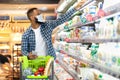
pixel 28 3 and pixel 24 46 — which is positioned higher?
pixel 28 3

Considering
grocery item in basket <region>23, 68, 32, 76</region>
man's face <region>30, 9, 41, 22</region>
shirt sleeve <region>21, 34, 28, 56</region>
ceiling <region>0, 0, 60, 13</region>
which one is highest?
ceiling <region>0, 0, 60, 13</region>

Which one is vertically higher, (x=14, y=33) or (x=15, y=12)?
(x=15, y=12)

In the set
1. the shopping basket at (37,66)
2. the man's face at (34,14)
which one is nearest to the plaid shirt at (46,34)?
the man's face at (34,14)

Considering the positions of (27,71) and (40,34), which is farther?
(40,34)

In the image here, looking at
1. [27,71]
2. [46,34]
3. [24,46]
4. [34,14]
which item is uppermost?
[34,14]

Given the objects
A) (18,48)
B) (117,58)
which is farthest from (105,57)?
(18,48)

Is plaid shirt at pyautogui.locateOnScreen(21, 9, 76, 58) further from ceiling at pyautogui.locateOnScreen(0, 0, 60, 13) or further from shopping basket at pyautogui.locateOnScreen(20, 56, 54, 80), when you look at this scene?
ceiling at pyautogui.locateOnScreen(0, 0, 60, 13)

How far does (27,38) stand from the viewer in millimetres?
4953

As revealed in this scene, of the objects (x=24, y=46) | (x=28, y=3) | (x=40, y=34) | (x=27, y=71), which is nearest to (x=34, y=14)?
(x=40, y=34)

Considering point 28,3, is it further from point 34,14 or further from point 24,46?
point 34,14

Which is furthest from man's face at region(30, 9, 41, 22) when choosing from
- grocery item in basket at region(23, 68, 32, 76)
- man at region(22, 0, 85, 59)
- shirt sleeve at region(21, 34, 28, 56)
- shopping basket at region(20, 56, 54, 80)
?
grocery item in basket at region(23, 68, 32, 76)

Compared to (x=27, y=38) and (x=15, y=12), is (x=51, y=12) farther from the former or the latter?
(x=27, y=38)

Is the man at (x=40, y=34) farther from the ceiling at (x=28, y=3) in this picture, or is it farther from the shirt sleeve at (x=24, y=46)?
the ceiling at (x=28, y=3)

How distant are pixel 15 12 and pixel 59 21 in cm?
899
